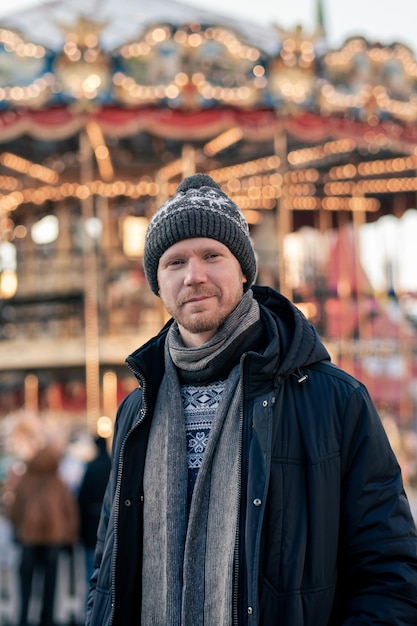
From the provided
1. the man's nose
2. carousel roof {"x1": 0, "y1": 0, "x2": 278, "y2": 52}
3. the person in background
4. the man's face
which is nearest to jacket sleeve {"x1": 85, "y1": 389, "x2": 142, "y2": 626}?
the man's face

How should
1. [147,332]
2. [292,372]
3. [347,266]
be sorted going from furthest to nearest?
[347,266] < [147,332] < [292,372]

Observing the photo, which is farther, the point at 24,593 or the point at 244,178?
the point at 244,178

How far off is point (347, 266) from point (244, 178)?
3.20 m

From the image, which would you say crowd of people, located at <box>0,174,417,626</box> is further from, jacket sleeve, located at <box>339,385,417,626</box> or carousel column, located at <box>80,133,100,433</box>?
carousel column, located at <box>80,133,100,433</box>

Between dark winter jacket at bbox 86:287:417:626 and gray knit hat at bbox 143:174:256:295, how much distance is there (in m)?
0.25

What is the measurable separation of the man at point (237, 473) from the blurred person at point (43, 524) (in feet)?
12.8

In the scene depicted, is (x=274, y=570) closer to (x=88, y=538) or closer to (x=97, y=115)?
(x=88, y=538)

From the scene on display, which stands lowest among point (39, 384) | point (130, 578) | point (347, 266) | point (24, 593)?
point (24, 593)

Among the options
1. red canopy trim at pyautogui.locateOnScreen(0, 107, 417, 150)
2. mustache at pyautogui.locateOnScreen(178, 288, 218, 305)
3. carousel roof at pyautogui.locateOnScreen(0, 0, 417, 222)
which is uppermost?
carousel roof at pyautogui.locateOnScreen(0, 0, 417, 222)

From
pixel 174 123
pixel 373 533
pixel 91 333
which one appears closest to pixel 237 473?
pixel 373 533

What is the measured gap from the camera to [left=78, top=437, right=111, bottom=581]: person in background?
595cm


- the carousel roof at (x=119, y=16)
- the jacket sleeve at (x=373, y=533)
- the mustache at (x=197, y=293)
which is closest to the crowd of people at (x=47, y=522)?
the mustache at (x=197, y=293)

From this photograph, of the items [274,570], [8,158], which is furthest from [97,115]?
[274,570]

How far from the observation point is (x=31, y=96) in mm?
8922
